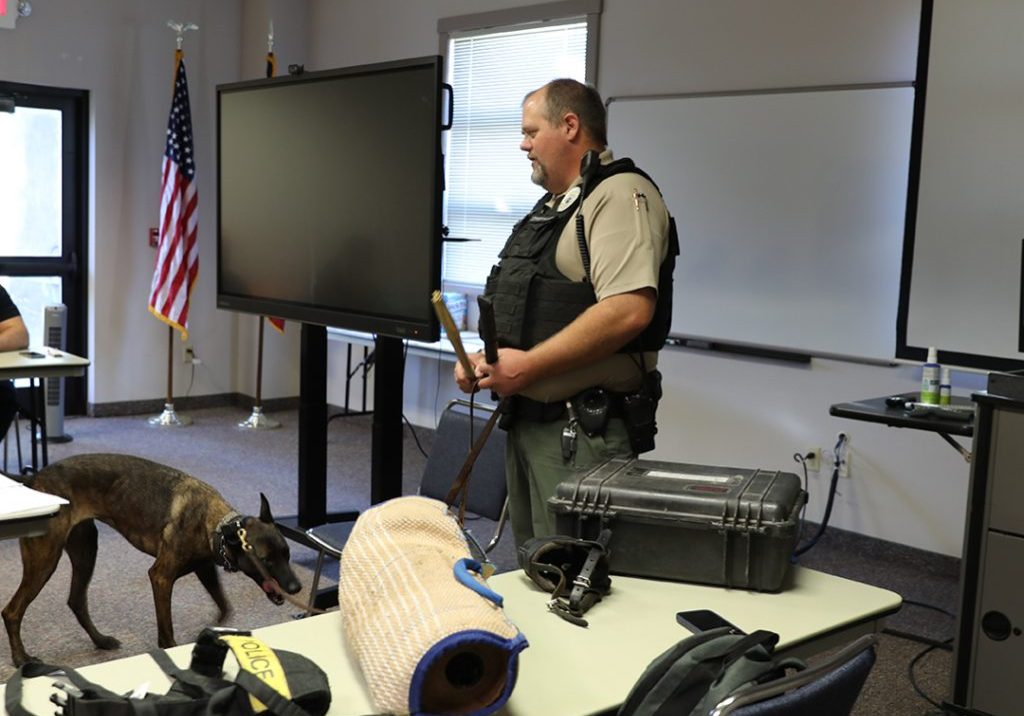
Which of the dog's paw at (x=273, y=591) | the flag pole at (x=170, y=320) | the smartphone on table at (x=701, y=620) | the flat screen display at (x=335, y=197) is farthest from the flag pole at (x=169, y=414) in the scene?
the smartphone on table at (x=701, y=620)

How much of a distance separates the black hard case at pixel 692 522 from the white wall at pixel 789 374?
258 cm

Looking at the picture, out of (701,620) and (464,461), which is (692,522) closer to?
(701,620)

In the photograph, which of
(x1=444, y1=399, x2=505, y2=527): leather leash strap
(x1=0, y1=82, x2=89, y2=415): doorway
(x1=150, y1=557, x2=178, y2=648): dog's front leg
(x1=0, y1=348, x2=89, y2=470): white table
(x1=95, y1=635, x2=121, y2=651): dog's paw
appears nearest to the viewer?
(x1=444, y1=399, x2=505, y2=527): leather leash strap

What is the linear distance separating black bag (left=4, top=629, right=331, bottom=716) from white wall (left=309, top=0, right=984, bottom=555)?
3440mm

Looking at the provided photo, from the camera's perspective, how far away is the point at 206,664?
1.42 m

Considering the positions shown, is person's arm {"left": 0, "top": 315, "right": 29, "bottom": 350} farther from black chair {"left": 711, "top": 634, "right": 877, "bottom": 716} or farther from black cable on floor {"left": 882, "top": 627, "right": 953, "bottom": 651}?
black chair {"left": 711, "top": 634, "right": 877, "bottom": 716}

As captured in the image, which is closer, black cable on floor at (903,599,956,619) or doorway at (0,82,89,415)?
black cable on floor at (903,599,956,619)

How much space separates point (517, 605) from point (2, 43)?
5.83 meters

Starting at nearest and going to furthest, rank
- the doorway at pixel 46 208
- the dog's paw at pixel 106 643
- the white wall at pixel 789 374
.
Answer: the dog's paw at pixel 106 643
the white wall at pixel 789 374
the doorway at pixel 46 208

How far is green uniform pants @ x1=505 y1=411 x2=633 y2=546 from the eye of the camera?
2543 mm

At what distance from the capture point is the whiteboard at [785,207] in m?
4.51

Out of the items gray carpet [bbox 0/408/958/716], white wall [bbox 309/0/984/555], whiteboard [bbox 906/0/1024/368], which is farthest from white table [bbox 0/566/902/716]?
white wall [bbox 309/0/984/555]

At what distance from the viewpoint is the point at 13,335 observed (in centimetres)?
455

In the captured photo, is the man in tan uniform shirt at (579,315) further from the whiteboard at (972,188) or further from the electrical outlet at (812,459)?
the electrical outlet at (812,459)
